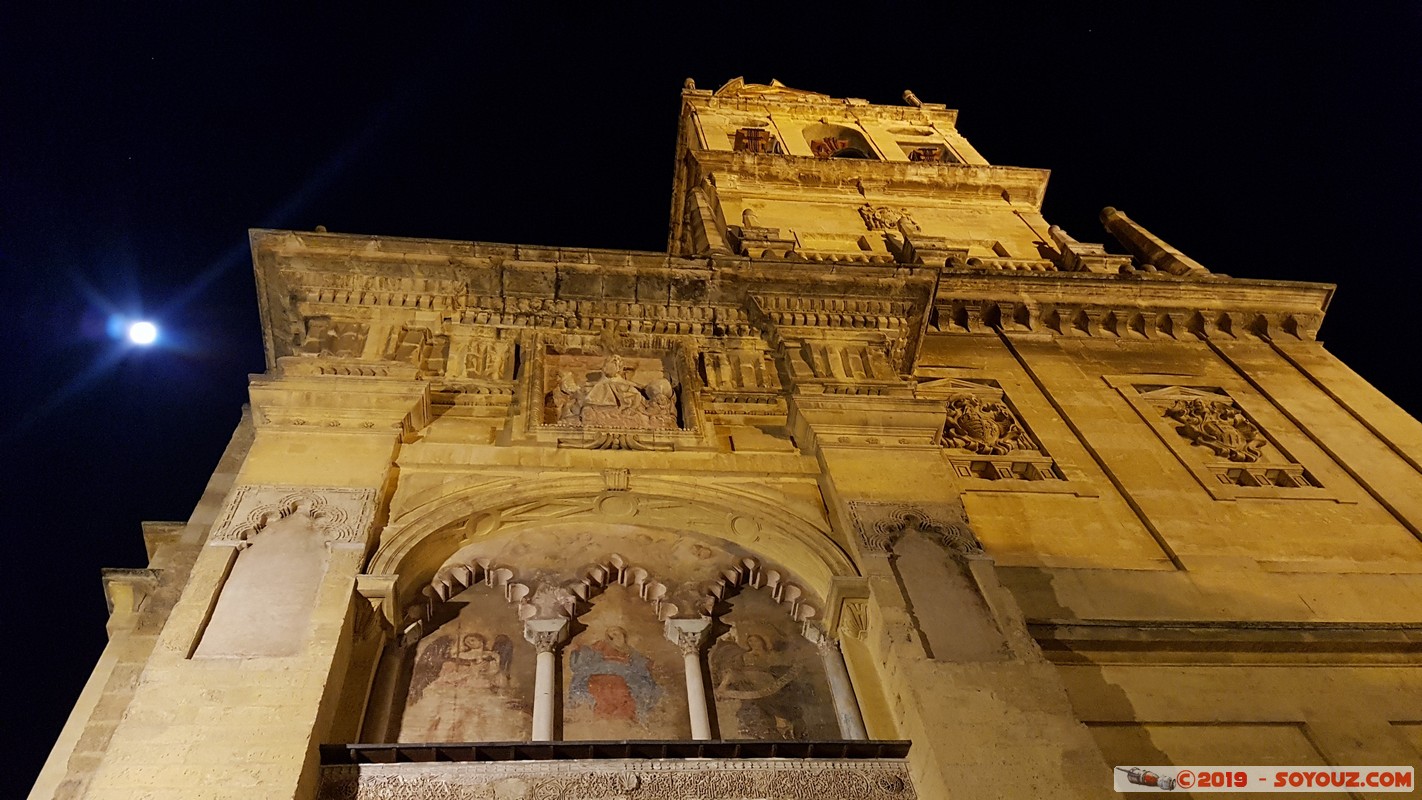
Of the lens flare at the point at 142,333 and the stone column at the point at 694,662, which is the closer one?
the stone column at the point at 694,662

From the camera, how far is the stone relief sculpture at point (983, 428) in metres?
12.4

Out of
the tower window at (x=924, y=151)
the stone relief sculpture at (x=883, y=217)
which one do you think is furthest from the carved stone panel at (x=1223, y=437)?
the tower window at (x=924, y=151)

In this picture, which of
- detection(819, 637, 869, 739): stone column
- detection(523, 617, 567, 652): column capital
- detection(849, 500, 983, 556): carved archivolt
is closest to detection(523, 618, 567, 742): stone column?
detection(523, 617, 567, 652): column capital

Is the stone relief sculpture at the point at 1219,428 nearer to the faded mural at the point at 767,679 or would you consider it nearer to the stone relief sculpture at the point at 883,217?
the stone relief sculpture at the point at 883,217

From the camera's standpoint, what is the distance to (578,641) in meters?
8.66

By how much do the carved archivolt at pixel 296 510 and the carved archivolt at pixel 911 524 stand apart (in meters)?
4.51

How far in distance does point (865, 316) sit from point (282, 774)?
8740 millimetres

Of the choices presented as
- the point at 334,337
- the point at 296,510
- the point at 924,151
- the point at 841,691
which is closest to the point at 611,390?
the point at 334,337

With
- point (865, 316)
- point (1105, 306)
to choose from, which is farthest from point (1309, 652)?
point (1105, 306)

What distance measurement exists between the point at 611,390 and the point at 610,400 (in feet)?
0.54

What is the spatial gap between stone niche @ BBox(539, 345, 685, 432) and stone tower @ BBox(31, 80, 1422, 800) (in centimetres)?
5

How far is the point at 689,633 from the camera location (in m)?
8.66

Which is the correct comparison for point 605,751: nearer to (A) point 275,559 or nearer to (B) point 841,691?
(B) point 841,691

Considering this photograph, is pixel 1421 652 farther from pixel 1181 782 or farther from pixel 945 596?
pixel 945 596
